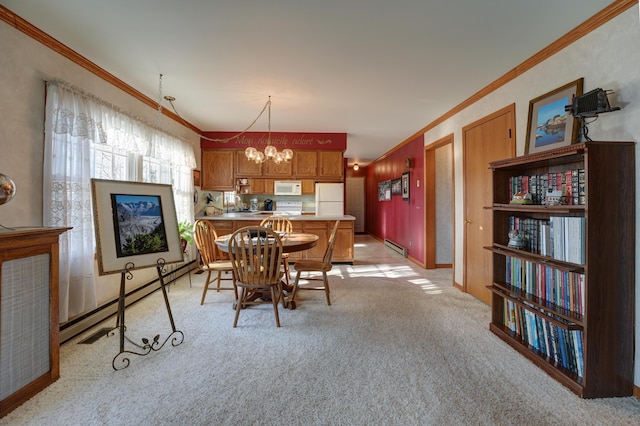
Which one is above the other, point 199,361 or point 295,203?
point 295,203

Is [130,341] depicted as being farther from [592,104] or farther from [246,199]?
[246,199]

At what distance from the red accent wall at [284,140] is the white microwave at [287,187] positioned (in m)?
0.67

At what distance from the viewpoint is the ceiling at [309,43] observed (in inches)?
74.6

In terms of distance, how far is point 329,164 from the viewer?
549cm

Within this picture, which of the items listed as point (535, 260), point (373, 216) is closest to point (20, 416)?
point (535, 260)

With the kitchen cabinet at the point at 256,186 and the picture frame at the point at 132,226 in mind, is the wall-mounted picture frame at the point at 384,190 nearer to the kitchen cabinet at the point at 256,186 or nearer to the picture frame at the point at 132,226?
the kitchen cabinet at the point at 256,186

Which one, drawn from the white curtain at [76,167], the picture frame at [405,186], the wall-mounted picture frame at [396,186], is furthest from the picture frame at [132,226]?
the wall-mounted picture frame at [396,186]

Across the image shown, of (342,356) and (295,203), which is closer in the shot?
(342,356)

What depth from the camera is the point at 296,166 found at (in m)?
5.50

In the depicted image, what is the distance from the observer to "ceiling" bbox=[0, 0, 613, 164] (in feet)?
6.22

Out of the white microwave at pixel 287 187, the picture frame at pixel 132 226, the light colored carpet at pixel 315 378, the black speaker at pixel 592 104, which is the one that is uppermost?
the black speaker at pixel 592 104

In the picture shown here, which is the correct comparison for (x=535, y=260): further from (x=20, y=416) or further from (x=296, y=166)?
(x=296, y=166)

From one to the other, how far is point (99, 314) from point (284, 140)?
3.85 m

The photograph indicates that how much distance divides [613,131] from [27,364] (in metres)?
3.91
